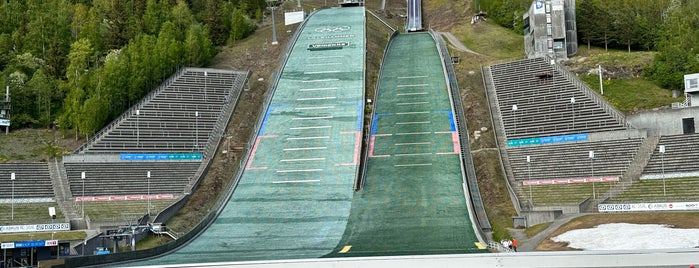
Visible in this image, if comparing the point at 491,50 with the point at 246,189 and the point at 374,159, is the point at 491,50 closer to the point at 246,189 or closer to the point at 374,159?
the point at 374,159

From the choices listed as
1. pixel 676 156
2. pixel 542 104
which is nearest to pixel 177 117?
pixel 542 104

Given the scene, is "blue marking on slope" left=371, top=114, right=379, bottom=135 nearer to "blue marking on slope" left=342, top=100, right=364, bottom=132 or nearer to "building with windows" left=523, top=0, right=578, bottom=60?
"blue marking on slope" left=342, top=100, right=364, bottom=132

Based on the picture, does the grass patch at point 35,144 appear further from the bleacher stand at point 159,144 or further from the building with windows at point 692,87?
the building with windows at point 692,87

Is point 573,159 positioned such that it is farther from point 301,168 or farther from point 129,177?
point 129,177

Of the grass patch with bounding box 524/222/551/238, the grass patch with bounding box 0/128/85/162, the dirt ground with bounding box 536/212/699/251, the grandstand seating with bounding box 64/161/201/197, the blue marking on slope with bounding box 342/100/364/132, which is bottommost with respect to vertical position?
the grass patch with bounding box 524/222/551/238

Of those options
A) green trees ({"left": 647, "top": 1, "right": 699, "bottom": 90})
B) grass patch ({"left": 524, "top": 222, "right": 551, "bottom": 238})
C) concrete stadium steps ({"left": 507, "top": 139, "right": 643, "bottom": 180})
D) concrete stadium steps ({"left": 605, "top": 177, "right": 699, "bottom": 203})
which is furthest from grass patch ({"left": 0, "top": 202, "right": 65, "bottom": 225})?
green trees ({"left": 647, "top": 1, "right": 699, "bottom": 90})

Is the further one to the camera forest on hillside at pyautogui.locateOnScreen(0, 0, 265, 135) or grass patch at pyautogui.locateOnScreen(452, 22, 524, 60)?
grass patch at pyautogui.locateOnScreen(452, 22, 524, 60)
